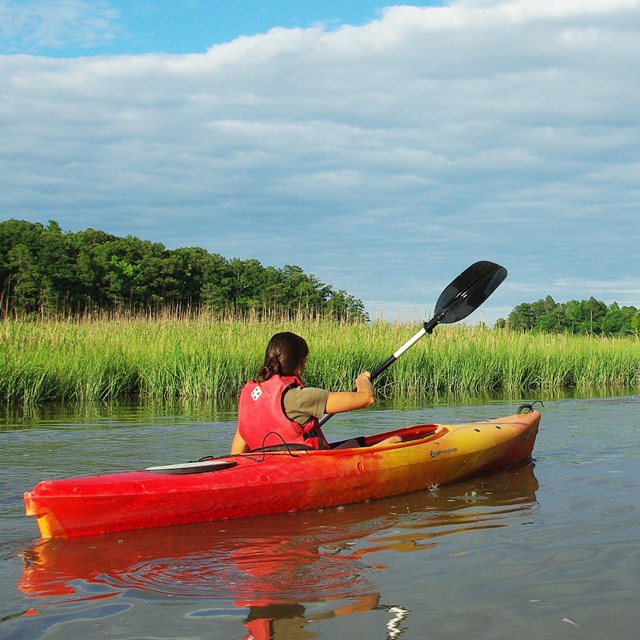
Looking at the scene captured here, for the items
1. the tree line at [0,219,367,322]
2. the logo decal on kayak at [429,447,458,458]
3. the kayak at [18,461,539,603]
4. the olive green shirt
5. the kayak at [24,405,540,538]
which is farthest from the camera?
the tree line at [0,219,367,322]

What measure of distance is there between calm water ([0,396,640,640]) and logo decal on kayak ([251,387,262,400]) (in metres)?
0.67

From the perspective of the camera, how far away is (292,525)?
4.32m

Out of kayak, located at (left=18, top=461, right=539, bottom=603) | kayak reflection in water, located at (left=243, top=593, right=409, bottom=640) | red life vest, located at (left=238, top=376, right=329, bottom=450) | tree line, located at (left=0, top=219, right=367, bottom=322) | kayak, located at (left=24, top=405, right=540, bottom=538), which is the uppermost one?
tree line, located at (left=0, top=219, right=367, bottom=322)

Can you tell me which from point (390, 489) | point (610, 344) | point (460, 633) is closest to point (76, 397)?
point (390, 489)

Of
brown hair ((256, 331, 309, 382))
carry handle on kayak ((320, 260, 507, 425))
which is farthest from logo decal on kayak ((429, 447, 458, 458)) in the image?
carry handle on kayak ((320, 260, 507, 425))

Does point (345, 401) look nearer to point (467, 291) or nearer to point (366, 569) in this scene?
point (366, 569)

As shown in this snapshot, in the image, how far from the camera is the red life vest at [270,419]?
4629 mm

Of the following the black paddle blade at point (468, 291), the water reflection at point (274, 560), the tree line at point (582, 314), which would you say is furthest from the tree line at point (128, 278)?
the water reflection at point (274, 560)

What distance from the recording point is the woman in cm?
463

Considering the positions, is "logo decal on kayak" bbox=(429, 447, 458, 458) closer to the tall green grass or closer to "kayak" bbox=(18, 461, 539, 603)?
"kayak" bbox=(18, 461, 539, 603)

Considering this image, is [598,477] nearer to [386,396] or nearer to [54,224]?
[386,396]

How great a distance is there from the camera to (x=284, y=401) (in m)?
4.65

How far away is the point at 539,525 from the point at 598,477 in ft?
4.75

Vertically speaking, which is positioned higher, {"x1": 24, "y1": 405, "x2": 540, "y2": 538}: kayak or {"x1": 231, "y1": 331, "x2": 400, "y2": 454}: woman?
{"x1": 231, "y1": 331, "x2": 400, "y2": 454}: woman
